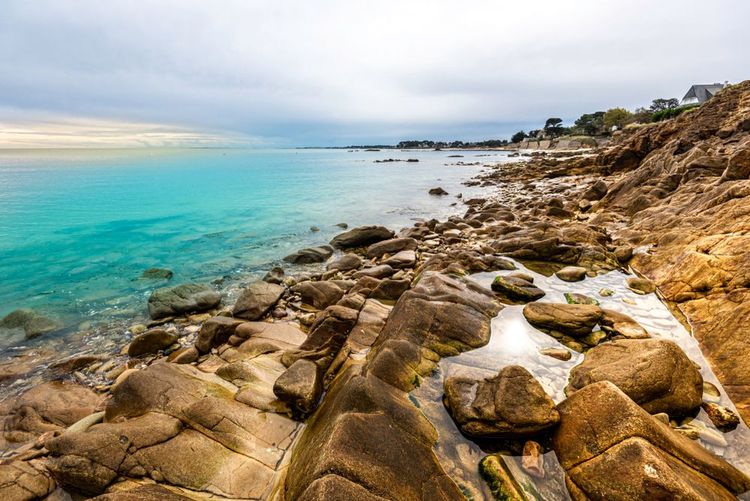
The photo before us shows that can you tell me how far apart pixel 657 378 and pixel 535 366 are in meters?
1.87

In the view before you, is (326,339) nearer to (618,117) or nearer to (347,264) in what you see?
(347,264)

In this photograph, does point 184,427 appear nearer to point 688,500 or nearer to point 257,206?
point 688,500

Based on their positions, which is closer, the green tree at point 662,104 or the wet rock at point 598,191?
the wet rock at point 598,191

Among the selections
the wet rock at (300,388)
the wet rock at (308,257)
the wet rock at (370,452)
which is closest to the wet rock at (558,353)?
the wet rock at (370,452)

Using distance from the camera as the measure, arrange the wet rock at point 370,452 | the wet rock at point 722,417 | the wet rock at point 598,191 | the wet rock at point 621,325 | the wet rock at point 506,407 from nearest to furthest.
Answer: the wet rock at point 370,452
the wet rock at point 506,407
the wet rock at point 722,417
the wet rock at point 621,325
the wet rock at point 598,191

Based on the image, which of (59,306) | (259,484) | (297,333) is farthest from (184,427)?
(59,306)

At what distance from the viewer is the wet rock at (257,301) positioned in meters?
10.5

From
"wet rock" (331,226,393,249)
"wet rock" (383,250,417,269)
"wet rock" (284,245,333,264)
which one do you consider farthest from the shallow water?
"wet rock" (331,226,393,249)

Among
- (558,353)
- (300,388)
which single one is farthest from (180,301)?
(558,353)

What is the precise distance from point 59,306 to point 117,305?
2247 mm

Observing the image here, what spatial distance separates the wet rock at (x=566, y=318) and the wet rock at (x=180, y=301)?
10561mm

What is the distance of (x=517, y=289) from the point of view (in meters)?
9.16

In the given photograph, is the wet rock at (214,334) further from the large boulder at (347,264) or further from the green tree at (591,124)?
the green tree at (591,124)

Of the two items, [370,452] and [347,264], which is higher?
[370,452]
